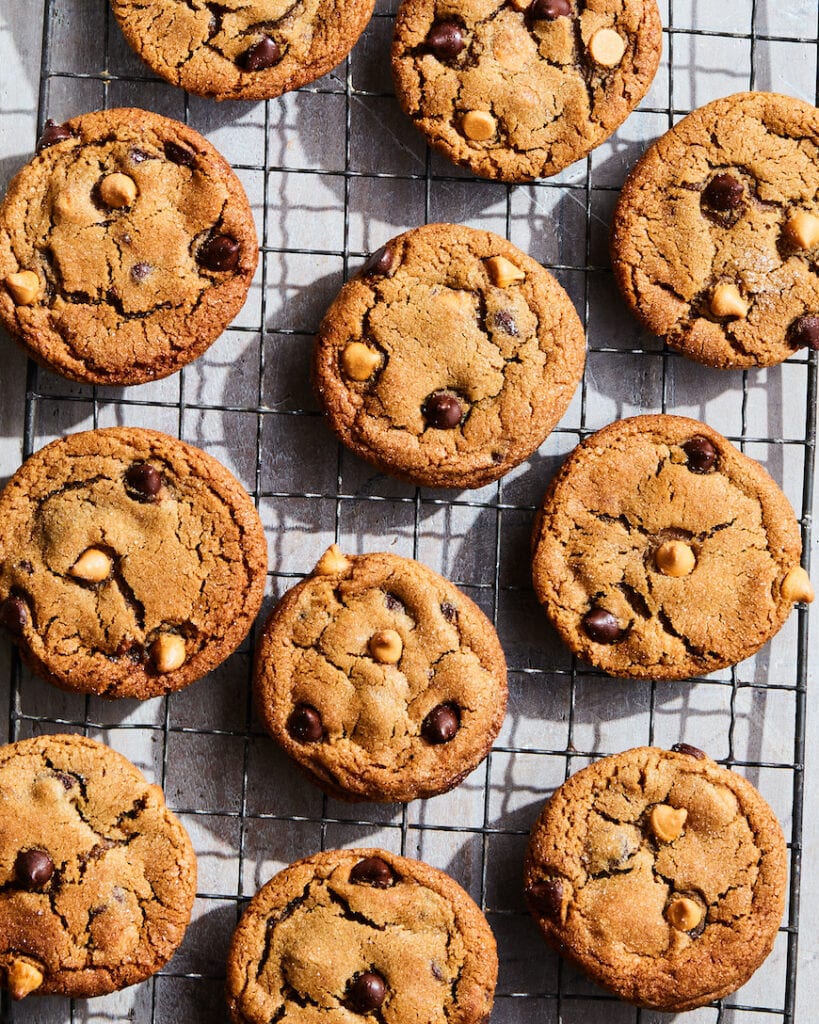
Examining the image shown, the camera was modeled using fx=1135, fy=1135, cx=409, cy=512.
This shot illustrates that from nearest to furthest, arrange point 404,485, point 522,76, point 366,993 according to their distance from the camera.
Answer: point 366,993 → point 522,76 → point 404,485

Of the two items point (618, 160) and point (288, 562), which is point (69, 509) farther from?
point (618, 160)

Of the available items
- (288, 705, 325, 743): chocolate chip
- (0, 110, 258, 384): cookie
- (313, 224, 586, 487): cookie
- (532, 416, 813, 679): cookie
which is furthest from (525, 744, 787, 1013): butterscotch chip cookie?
(0, 110, 258, 384): cookie

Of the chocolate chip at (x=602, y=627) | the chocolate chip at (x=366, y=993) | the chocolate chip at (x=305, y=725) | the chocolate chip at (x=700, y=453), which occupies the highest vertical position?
the chocolate chip at (x=700, y=453)

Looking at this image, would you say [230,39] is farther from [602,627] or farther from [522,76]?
[602,627]

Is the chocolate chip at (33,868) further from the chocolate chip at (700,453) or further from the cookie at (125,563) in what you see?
the chocolate chip at (700,453)

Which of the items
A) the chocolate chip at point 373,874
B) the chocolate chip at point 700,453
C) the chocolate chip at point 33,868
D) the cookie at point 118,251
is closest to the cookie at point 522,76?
the cookie at point 118,251

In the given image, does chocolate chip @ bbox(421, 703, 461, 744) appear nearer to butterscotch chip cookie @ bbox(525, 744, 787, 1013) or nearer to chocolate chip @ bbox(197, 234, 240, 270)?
butterscotch chip cookie @ bbox(525, 744, 787, 1013)

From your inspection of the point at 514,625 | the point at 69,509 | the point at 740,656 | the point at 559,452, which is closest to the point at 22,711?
the point at 69,509

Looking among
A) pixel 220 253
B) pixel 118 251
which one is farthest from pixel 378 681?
pixel 118 251
